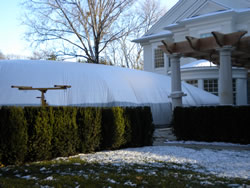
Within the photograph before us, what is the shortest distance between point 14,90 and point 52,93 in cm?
162

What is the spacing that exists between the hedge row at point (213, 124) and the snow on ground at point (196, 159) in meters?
1.51

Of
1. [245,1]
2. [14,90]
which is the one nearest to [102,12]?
[245,1]

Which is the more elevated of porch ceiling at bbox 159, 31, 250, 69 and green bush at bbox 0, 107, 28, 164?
porch ceiling at bbox 159, 31, 250, 69

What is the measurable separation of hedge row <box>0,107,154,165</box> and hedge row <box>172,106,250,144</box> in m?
1.51

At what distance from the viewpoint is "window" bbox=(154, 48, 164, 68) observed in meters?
24.8

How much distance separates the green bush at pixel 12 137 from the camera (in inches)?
253

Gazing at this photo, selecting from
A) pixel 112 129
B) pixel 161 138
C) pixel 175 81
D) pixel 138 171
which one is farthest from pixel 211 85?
pixel 138 171

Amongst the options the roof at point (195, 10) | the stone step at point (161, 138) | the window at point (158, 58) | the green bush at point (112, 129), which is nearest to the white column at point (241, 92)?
the roof at point (195, 10)

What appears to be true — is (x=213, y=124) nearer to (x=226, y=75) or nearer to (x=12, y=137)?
(x=226, y=75)

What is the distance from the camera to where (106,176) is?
16.8ft

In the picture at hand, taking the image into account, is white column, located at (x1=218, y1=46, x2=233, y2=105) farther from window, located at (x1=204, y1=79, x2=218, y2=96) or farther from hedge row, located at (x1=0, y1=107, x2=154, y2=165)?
window, located at (x1=204, y1=79, x2=218, y2=96)

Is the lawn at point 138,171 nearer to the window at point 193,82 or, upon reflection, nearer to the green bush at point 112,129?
the green bush at point 112,129

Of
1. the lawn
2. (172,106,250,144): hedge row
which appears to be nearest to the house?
(172,106,250,144): hedge row

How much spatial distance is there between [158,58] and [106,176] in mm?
20641
